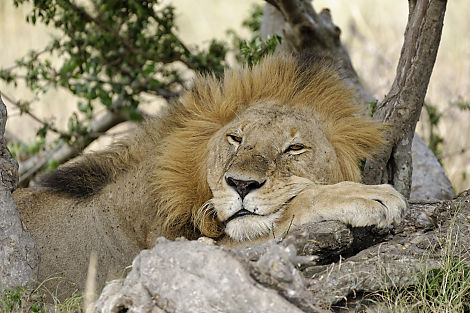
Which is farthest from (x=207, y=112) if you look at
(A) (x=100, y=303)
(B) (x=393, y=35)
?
(B) (x=393, y=35)

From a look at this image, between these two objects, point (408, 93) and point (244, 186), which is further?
point (408, 93)

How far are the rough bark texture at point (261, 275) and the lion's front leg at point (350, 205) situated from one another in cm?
8

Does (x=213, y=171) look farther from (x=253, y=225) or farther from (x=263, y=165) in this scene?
(x=253, y=225)

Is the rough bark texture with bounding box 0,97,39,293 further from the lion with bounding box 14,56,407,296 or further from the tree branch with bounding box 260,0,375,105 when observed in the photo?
the tree branch with bounding box 260,0,375,105

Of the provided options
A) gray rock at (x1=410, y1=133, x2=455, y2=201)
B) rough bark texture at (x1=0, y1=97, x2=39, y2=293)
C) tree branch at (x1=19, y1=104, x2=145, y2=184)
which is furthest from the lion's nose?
tree branch at (x1=19, y1=104, x2=145, y2=184)

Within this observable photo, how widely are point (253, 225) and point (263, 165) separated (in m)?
0.35

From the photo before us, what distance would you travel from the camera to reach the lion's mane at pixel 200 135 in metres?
4.06

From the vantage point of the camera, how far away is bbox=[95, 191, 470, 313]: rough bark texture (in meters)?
2.38

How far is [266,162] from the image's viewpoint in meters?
3.74

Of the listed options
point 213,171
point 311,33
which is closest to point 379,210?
point 213,171

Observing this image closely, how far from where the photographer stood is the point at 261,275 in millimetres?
2438

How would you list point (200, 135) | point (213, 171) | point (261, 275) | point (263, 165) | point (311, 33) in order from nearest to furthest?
point (261, 275)
point (263, 165)
point (213, 171)
point (200, 135)
point (311, 33)

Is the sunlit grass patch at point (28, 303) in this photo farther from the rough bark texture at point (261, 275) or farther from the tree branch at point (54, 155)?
the tree branch at point (54, 155)

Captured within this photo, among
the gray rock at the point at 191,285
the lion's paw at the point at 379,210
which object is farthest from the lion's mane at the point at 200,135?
the gray rock at the point at 191,285
